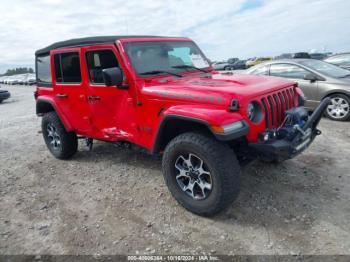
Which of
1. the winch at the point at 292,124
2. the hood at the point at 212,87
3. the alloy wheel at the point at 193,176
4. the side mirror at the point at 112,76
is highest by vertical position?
the side mirror at the point at 112,76

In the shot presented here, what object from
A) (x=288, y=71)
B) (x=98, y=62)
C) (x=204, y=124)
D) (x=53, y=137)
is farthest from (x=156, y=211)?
(x=288, y=71)

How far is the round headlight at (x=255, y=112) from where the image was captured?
3.25m

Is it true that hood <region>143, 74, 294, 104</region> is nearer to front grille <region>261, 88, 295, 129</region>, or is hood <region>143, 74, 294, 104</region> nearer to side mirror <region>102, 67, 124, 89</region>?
front grille <region>261, 88, 295, 129</region>

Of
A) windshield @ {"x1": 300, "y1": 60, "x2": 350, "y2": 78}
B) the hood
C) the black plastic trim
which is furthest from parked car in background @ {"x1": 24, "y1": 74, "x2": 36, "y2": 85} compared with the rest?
the black plastic trim

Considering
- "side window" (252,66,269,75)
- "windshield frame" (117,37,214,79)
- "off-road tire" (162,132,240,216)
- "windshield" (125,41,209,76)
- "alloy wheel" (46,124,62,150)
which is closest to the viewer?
"off-road tire" (162,132,240,216)

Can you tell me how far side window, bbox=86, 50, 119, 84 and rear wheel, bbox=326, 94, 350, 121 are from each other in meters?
5.35

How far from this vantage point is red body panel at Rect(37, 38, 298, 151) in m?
3.11

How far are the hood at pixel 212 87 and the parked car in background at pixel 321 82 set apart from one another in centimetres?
355

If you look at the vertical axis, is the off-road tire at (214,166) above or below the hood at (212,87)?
below

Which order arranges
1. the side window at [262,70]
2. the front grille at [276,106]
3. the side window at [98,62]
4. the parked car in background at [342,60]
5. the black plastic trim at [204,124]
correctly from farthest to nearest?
the parked car in background at [342,60], the side window at [262,70], the side window at [98,62], the front grille at [276,106], the black plastic trim at [204,124]

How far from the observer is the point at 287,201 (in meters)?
3.57

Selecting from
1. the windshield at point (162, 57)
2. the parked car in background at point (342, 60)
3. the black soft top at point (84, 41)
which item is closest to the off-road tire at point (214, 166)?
the windshield at point (162, 57)

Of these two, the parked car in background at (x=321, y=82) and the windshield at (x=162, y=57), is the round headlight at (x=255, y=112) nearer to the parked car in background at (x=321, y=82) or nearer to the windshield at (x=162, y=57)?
the windshield at (x=162, y=57)

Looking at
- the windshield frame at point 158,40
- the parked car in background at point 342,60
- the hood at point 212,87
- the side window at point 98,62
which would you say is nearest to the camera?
the hood at point 212,87
